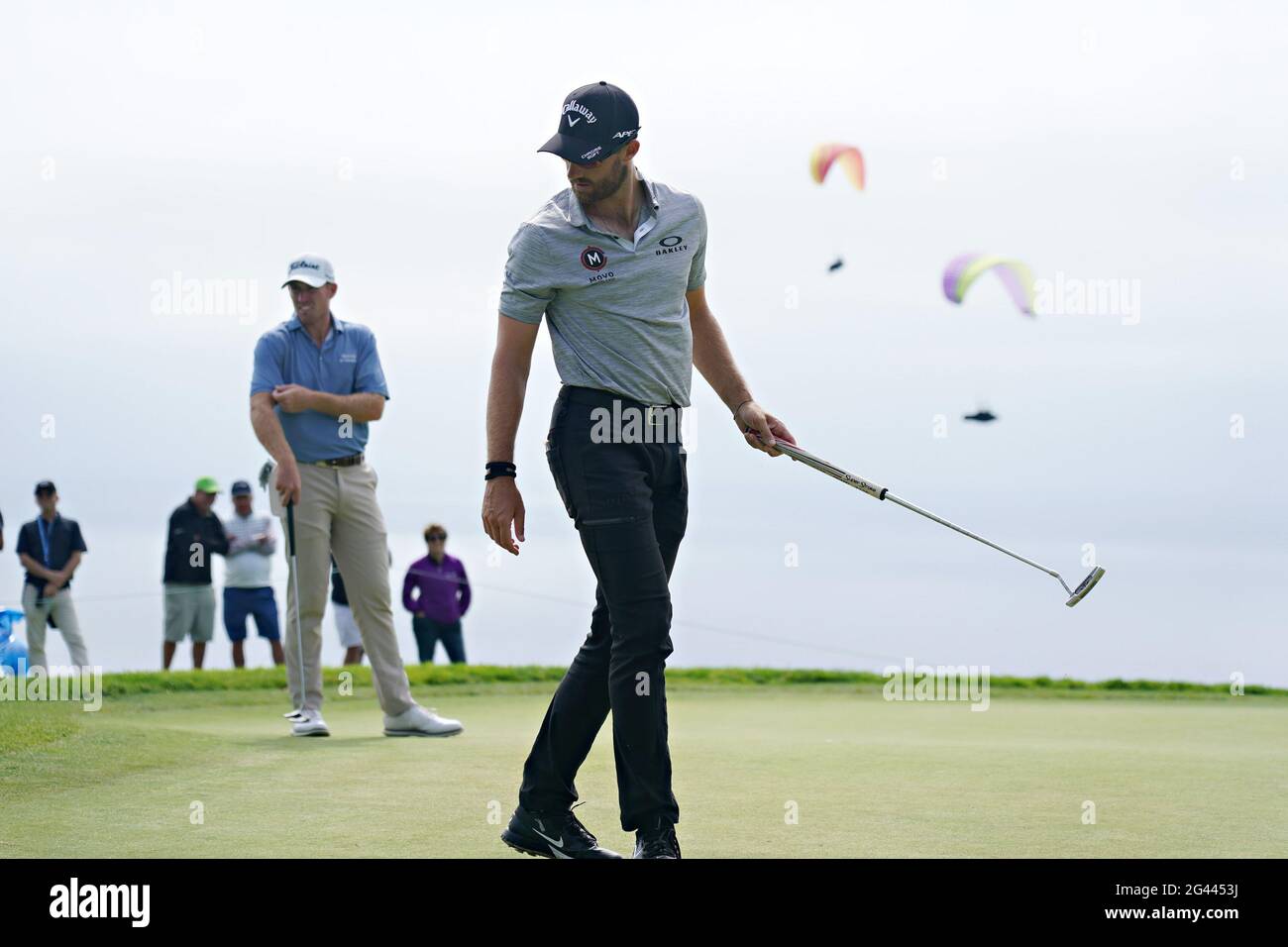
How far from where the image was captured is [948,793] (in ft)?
19.2

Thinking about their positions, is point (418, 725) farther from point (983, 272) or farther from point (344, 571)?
point (983, 272)

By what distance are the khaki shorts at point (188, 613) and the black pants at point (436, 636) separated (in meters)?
1.73

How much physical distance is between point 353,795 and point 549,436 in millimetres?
1703

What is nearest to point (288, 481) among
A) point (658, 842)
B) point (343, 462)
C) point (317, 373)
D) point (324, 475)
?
point (324, 475)

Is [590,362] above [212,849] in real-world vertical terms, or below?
above

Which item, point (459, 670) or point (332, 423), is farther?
point (459, 670)

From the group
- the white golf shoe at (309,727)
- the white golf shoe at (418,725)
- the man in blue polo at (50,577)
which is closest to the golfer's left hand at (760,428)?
the white golf shoe at (418,725)

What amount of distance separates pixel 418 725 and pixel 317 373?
1771mm

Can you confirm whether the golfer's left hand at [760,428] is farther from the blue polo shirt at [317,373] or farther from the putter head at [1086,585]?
the blue polo shirt at [317,373]

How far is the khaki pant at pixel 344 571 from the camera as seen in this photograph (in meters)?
8.14

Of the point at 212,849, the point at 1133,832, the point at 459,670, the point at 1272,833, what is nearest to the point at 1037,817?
the point at 1133,832

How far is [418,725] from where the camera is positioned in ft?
26.6
